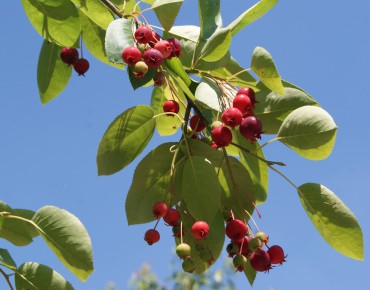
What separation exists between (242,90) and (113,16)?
42 centimetres

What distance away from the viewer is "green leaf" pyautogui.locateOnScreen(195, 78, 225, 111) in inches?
57.1

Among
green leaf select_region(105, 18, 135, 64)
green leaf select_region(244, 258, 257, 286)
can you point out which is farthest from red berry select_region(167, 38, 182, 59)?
green leaf select_region(244, 258, 257, 286)

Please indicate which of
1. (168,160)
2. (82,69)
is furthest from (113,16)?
(168,160)

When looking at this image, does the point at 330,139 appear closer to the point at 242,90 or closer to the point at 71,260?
the point at 242,90

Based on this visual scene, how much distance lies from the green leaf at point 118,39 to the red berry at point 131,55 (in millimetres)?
13

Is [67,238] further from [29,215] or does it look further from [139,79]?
[139,79]

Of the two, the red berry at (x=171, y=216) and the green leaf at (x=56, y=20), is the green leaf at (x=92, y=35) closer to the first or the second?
the green leaf at (x=56, y=20)

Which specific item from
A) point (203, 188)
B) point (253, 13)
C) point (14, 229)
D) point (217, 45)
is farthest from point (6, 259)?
point (253, 13)

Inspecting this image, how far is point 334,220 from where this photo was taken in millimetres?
1487

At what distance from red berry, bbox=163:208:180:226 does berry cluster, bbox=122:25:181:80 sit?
12.6 inches

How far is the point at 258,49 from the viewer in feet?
4.87

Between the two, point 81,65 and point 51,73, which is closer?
point 81,65

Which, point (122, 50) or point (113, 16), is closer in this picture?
point (122, 50)

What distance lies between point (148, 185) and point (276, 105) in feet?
1.23
